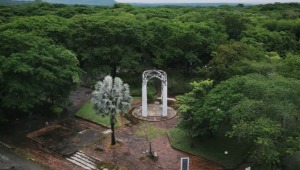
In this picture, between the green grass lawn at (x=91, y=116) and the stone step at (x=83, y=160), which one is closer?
the stone step at (x=83, y=160)

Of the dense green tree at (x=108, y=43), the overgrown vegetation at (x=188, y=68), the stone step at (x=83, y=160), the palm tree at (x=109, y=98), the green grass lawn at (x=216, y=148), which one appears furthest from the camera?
the dense green tree at (x=108, y=43)

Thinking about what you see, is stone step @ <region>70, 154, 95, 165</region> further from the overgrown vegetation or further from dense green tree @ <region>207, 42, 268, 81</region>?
dense green tree @ <region>207, 42, 268, 81</region>

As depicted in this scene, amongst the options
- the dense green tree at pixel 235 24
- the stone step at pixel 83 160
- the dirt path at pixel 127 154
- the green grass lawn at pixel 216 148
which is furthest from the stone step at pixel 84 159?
the dense green tree at pixel 235 24

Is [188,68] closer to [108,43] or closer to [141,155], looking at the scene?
Answer: [108,43]

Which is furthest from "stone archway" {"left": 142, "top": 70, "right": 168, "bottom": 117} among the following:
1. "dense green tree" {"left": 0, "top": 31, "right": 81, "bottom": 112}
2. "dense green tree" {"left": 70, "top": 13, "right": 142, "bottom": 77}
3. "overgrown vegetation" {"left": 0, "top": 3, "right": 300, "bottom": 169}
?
"dense green tree" {"left": 70, "top": 13, "right": 142, "bottom": 77}

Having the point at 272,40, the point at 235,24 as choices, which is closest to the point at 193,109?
the point at 272,40

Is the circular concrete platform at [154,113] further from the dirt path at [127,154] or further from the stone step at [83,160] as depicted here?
the stone step at [83,160]

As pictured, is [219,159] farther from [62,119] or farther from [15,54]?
[15,54]
